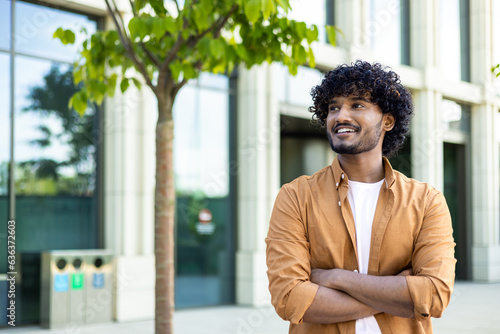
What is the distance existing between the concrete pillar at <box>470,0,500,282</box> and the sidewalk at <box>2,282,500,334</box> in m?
6.07

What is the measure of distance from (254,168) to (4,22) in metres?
5.14

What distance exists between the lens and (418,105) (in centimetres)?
1694

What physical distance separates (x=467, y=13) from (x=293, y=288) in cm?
1841

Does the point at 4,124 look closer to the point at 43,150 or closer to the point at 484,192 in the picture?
the point at 43,150

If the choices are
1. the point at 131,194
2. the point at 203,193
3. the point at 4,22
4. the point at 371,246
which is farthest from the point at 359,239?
the point at 203,193

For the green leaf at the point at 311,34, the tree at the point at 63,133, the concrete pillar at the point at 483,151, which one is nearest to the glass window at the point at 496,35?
the concrete pillar at the point at 483,151

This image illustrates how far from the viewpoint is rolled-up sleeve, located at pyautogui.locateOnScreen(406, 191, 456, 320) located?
230cm

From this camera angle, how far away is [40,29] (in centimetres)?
988

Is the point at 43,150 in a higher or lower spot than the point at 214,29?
lower

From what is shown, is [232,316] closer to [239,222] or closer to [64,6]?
[239,222]

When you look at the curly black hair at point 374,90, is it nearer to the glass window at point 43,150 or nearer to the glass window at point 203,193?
the glass window at point 43,150

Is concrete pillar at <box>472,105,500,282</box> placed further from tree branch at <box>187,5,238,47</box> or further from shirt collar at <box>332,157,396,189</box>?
shirt collar at <box>332,157,396,189</box>

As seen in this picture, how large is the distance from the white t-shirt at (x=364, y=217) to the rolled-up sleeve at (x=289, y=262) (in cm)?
21

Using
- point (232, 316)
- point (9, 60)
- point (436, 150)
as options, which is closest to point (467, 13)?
point (436, 150)
